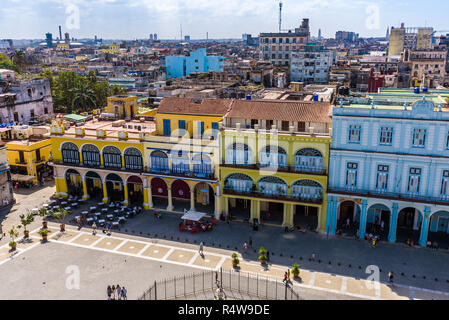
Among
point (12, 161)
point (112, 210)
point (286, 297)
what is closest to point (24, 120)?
point (12, 161)

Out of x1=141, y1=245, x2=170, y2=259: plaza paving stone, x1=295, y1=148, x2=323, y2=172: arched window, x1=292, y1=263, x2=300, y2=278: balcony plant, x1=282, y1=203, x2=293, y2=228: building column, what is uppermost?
x1=295, y1=148, x2=323, y2=172: arched window

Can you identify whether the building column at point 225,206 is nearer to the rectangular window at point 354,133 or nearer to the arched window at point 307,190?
the arched window at point 307,190

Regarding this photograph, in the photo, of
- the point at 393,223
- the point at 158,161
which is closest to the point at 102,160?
the point at 158,161

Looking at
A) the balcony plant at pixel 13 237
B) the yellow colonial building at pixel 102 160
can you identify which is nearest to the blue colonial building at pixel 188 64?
the yellow colonial building at pixel 102 160

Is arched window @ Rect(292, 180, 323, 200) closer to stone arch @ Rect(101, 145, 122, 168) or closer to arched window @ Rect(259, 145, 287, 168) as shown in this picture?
arched window @ Rect(259, 145, 287, 168)

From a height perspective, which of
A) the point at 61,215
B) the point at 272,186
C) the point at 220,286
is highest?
the point at 272,186

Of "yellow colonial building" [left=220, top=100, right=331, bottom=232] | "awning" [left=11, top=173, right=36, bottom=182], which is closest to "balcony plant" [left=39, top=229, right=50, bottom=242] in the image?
"awning" [left=11, top=173, right=36, bottom=182]

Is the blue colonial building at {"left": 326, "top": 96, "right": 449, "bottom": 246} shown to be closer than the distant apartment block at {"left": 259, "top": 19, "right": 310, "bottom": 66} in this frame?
Yes

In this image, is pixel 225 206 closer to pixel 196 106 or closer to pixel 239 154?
pixel 239 154
